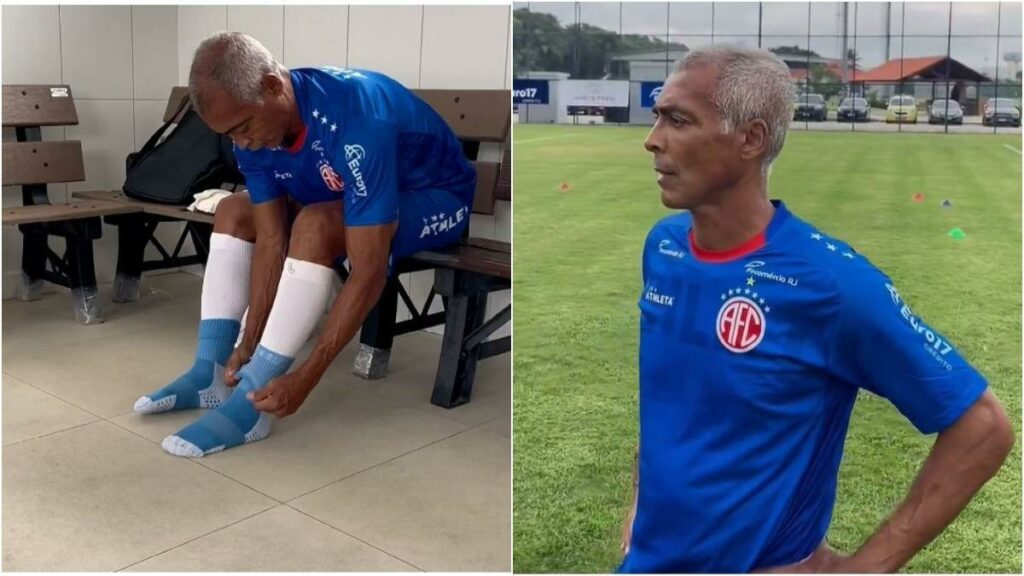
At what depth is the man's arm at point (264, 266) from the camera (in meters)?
2.77

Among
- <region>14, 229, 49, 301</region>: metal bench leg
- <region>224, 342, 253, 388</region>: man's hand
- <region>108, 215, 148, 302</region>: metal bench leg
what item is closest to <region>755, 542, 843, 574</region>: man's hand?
<region>224, 342, 253, 388</region>: man's hand

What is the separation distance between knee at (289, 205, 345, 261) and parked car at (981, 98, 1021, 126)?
1572 millimetres

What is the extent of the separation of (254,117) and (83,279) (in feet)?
5.96

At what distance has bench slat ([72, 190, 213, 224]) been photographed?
3637mm

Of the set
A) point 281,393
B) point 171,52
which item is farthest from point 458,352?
point 171,52

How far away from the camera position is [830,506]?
1.00 metres

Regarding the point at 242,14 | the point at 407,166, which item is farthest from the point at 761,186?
the point at 242,14

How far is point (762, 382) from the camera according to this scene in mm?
895

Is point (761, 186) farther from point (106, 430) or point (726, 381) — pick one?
point (106, 430)

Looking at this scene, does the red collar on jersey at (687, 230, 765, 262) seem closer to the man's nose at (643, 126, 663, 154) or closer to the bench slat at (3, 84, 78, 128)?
the man's nose at (643, 126, 663, 154)

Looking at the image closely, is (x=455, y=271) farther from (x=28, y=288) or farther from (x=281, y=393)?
(x=28, y=288)

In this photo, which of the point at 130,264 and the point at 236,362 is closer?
the point at 236,362

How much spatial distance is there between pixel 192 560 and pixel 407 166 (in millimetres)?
1298

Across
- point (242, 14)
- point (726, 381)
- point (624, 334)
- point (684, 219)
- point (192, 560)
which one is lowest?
point (192, 560)
